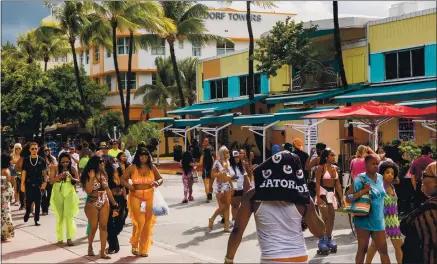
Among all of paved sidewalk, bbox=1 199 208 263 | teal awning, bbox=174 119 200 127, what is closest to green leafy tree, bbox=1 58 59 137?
teal awning, bbox=174 119 200 127

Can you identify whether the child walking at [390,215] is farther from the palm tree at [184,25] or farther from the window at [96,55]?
the window at [96,55]

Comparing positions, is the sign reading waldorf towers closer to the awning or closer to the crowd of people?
the awning

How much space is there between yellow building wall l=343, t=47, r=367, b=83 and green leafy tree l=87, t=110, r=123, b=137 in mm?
16725

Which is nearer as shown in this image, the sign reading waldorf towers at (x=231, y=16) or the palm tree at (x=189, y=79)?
the palm tree at (x=189, y=79)

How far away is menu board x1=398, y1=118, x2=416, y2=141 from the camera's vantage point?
21.7 metres

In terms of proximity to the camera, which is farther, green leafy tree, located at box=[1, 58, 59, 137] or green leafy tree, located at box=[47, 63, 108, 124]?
green leafy tree, located at box=[47, 63, 108, 124]

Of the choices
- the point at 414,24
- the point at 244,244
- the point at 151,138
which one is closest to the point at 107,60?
the point at 151,138

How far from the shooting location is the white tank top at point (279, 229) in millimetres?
5199

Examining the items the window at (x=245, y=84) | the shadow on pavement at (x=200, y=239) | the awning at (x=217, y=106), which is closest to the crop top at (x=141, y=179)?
the shadow on pavement at (x=200, y=239)

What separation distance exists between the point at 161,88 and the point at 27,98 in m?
8.49

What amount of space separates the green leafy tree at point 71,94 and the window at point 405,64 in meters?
24.2

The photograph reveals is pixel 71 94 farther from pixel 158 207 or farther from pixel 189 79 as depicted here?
pixel 158 207

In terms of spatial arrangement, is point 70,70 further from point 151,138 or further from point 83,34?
point 151,138

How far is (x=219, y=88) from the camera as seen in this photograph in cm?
3494
